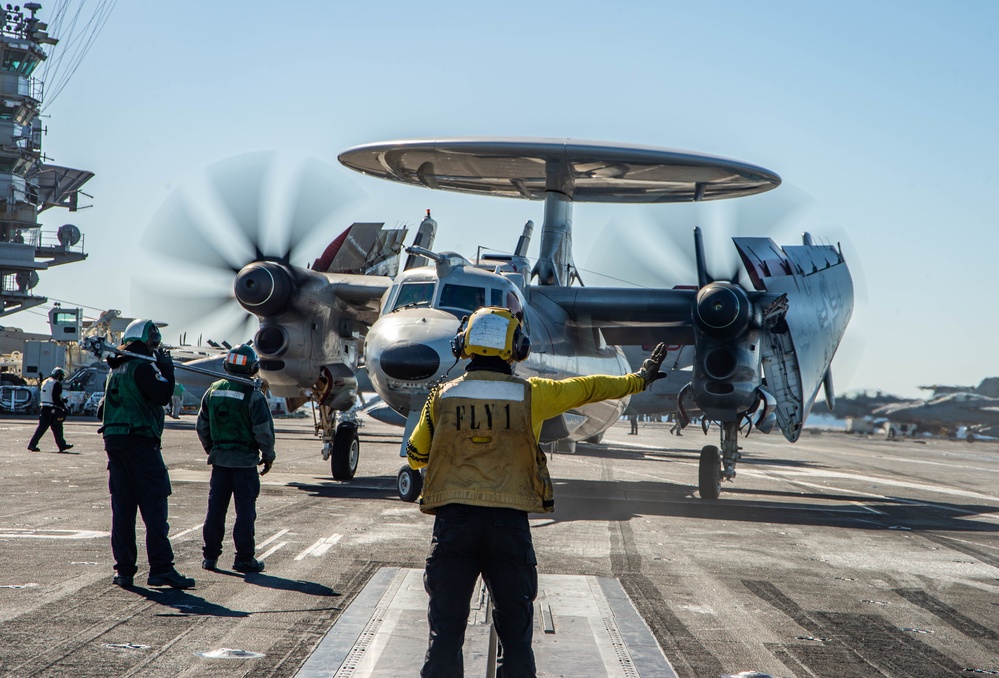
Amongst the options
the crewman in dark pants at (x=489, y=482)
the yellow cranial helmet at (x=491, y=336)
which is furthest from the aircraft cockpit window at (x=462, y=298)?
the crewman in dark pants at (x=489, y=482)

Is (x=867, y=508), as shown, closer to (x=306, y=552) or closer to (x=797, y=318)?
(x=797, y=318)

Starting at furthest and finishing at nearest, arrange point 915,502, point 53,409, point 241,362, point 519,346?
point 53,409 → point 915,502 → point 241,362 → point 519,346

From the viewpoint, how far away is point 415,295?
16.1 metres

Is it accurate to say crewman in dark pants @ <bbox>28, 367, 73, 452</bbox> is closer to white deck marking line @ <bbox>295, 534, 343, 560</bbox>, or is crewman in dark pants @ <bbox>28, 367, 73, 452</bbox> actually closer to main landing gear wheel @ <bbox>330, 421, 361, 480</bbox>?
main landing gear wheel @ <bbox>330, 421, 361, 480</bbox>

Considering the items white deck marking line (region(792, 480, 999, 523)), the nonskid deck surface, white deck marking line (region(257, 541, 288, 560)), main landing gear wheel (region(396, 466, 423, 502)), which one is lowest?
white deck marking line (region(792, 480, 999, 523))

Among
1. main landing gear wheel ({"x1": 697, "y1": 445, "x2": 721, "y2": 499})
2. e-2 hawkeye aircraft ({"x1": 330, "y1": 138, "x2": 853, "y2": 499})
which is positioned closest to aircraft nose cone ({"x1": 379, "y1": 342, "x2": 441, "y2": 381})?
e-2 hawkeye aircraft ({"x1": 330, "y1": 138, "x2": 853, "y2": 499})

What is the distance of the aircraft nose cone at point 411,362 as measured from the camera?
13.7 metres

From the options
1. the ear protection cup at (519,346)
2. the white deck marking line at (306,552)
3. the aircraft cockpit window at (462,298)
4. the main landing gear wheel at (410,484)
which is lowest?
the white deck marking line at (306,552)

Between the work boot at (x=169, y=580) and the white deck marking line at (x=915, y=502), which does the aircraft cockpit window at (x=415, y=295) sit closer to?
the work boot at (x=169, y=580)

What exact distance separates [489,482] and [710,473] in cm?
1462

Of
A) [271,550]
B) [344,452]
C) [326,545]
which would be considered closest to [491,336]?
[271,550]

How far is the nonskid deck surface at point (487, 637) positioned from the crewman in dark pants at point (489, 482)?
1.74 ft

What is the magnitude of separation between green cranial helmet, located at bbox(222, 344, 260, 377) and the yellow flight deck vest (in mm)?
5228

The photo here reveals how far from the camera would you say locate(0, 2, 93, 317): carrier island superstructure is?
214ft
